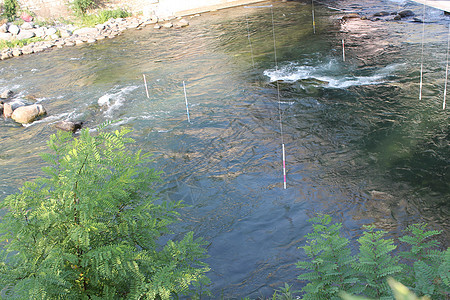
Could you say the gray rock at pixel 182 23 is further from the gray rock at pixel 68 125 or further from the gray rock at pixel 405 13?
the gray rock at pixel 68 125

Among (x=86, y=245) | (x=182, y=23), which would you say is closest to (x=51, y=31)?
(x=182, y=23)

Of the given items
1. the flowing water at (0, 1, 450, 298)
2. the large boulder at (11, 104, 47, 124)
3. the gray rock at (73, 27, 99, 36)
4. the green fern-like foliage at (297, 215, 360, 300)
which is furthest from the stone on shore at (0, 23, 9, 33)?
the green fern-like foliage at (297, 215, 360, 300)

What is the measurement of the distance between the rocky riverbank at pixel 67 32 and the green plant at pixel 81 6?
198 centimetres

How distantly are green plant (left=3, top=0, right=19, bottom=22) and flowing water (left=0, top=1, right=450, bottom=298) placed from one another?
10.0 m

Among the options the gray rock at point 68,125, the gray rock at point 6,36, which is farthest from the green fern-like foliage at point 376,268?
the gray rock at point 6,36

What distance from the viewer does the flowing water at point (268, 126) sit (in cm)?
827

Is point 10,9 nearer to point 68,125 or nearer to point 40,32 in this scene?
point 40,32

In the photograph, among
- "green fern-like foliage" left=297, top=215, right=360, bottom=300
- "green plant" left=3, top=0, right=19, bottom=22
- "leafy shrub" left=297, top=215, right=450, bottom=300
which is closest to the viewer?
"leafy shrub" left=297, top=215, right=450, bottom=300

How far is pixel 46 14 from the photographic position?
3106 cm

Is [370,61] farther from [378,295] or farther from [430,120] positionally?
[378,295]

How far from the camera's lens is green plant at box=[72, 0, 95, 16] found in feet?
99.8

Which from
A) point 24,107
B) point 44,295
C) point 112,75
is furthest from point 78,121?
point 44,295

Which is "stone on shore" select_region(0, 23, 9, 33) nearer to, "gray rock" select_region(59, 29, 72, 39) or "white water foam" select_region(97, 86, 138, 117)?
"gray rock" select_region(59, 29, 72, 39)

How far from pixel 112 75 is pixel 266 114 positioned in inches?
375
